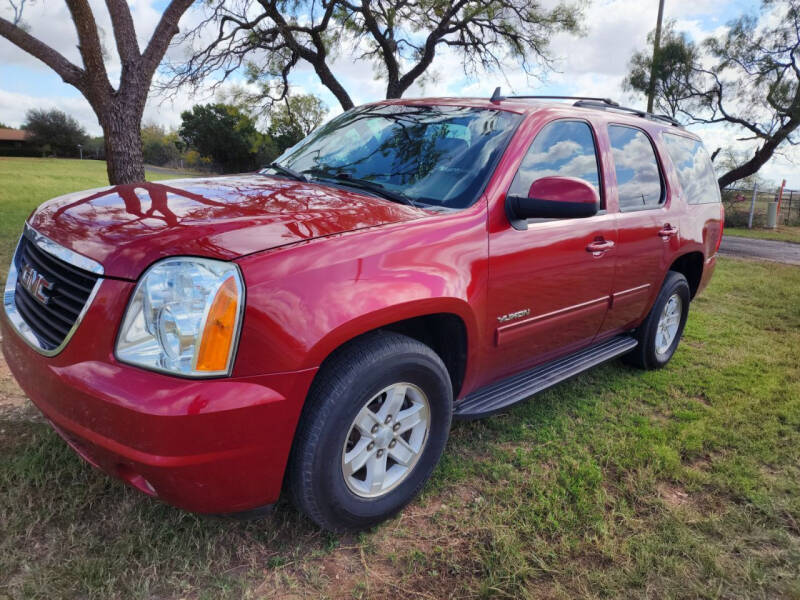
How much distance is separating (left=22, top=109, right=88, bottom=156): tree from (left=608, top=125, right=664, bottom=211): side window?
218ft

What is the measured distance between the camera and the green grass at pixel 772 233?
17016mm

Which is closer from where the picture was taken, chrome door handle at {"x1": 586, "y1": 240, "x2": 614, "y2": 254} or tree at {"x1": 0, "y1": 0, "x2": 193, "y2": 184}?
chrome door handle at {"x1": 586, "y1": 240, "x2": 614, "y2": 254}

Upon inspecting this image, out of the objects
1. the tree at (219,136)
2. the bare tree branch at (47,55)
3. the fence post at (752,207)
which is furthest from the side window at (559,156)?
the tree at (219,136)

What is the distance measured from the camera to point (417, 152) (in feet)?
9.66

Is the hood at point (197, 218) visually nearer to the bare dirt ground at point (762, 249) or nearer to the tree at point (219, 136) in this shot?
the bare dirt ground at point (762, 249)

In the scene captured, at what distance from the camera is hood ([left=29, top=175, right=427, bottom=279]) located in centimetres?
186

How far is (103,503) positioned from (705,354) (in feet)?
15.6

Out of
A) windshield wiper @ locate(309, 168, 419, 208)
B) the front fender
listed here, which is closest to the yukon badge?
the front fender

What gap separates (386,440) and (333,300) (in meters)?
0.73

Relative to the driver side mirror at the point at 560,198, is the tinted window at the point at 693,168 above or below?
above

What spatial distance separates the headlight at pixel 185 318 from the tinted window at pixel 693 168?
144 inches

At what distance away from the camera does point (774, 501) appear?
272 cm

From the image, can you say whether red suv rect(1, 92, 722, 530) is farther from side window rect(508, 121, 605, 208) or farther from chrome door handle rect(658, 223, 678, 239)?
chrome door handle rect(658, 223, 678, 239)

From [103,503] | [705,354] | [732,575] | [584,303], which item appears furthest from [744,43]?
[103,503]
